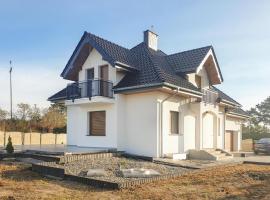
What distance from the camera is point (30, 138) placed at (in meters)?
35.8

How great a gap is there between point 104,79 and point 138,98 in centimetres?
276

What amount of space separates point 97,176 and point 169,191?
9.05 ft

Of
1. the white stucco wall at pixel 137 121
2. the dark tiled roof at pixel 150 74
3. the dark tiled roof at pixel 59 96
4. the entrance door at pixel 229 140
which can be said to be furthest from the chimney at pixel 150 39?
the entrance door at pixel 229 140

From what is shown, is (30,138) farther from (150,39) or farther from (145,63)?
(145,63)

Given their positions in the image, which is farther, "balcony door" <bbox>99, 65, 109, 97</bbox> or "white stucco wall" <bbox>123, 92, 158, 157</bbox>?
"balcony door" <bbox>99, 65, 109, 97</bbox>

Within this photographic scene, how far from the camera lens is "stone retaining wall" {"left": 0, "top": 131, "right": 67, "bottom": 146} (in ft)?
112

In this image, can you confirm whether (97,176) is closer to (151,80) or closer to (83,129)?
(151,80)

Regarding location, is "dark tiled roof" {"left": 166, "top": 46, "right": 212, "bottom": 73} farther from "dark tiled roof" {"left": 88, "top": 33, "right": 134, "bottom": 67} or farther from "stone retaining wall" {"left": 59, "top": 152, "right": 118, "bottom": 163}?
"stone retaining wall" {"left": 59, "top": 152, "right": 118, "bottom": 163}

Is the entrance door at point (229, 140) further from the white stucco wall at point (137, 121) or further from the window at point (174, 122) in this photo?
the window at point (174, 122)

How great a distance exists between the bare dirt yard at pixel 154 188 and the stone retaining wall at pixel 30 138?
24.5 m

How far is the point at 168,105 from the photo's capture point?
17.1 m

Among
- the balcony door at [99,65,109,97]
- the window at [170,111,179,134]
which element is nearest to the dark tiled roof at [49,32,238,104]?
the balcony door at [99,65,109,97]

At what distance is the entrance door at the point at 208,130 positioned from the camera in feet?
69.0

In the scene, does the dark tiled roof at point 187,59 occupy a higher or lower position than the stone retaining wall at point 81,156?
higher
